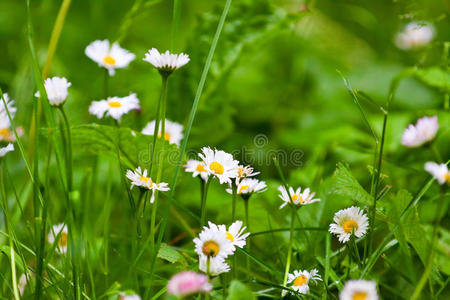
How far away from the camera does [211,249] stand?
600mm

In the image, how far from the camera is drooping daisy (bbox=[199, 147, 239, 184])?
0.68 meters

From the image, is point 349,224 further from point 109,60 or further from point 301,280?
point 109,60

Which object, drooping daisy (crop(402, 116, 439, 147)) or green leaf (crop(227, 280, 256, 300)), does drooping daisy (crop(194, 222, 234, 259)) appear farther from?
drooping daisy (crop(402, 116, 439, 147))

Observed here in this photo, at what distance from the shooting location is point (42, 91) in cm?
69

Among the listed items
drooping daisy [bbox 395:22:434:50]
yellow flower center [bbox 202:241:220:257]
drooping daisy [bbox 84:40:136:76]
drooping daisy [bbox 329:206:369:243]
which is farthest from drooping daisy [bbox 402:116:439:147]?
drooping daisy [bbox 395:22:434:50]

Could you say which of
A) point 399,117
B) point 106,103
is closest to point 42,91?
point 106,103

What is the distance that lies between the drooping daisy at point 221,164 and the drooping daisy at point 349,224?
0.15 metres

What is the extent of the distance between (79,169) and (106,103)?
45cm

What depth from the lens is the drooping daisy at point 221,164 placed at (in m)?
0.68

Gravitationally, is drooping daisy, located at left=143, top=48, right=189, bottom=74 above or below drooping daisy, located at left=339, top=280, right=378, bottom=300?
above

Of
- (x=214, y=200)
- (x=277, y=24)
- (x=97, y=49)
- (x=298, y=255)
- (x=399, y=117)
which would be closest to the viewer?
(x=298, y=255)

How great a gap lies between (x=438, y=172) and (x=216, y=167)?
10.9 inches

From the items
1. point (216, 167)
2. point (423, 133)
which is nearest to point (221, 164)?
point (216, 167)

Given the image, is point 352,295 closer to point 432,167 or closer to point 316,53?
point 432,167
